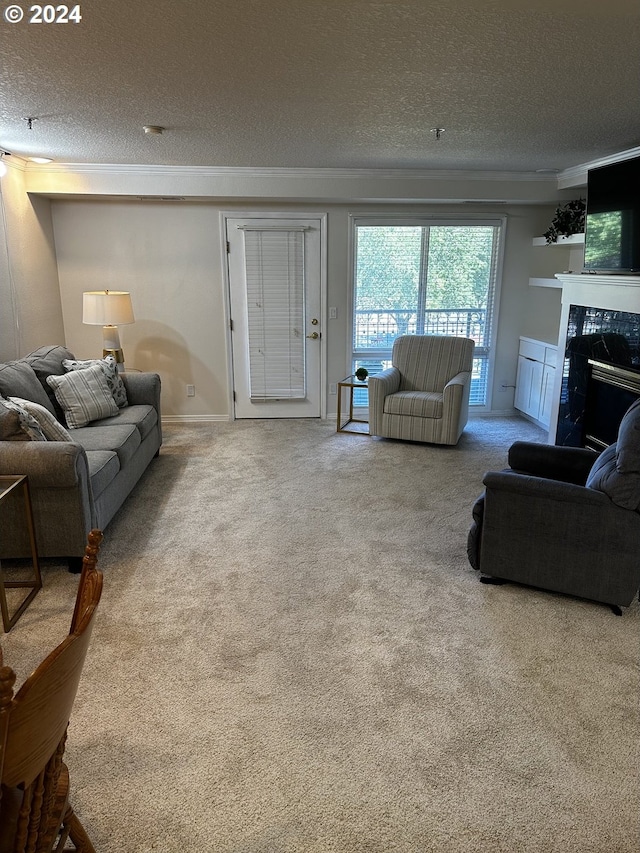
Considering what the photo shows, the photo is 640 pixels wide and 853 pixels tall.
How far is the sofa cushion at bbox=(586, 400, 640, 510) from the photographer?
2494 mm

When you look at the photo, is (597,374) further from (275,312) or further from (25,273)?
(25,273)

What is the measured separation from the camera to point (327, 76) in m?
2.44

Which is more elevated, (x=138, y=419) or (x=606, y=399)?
(x=606, y=399)

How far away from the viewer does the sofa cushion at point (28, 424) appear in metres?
2.89

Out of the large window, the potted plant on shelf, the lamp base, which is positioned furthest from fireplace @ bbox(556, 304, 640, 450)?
the lamp base

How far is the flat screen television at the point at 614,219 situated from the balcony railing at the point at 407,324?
1.66m

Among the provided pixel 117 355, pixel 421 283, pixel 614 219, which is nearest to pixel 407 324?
pixel 421 283

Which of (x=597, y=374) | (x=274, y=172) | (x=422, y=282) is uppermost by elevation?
(x=274, y=172)

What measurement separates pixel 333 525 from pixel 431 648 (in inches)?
49.1

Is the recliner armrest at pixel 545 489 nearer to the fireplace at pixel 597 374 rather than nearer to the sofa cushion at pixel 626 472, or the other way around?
the sofa cushion at pixel 626 472

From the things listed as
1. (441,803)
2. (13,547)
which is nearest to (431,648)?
(441,803)

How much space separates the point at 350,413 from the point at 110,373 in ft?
7.82

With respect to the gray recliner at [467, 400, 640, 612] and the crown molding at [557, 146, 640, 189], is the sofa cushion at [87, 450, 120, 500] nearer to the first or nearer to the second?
the gray recliner at [467, 400, 640, 612]

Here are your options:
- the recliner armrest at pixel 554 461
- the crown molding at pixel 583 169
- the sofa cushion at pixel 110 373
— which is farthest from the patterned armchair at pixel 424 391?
the sofa cushion at pixel 110 373
